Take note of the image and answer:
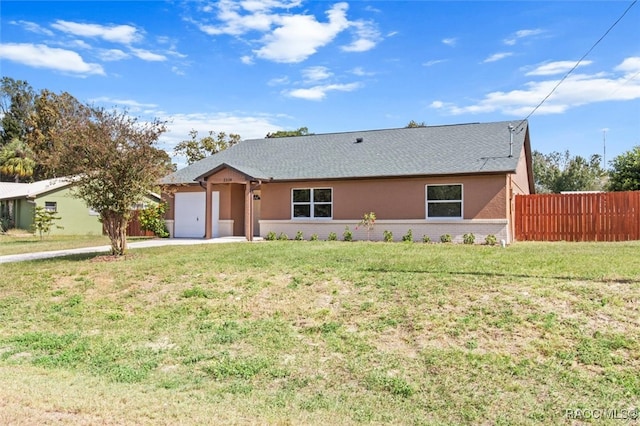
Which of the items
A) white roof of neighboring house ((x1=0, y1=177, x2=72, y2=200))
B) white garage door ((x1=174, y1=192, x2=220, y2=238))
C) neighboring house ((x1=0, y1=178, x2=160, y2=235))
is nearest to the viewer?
white garage door ((x1=174, y1=192, x2=220, y2=238))

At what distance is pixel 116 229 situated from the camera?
15.1m

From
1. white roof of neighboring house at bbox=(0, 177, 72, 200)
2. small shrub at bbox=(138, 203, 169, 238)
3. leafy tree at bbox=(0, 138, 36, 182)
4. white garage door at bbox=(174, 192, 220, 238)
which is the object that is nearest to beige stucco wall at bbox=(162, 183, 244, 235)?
white garage door at bbox=(174, 192, 220, 238)

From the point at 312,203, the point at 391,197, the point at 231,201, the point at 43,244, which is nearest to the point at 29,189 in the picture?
the point at 43,244

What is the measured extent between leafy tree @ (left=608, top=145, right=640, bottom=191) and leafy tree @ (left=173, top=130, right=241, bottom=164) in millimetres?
30183

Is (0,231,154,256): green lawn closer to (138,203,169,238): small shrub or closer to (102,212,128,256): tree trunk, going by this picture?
(138,203,169,238): small shrub

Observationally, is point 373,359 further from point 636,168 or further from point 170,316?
point 636,168

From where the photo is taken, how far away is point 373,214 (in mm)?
20172

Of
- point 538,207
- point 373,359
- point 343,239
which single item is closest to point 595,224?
point 538,207

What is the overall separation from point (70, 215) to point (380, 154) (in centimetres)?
2265

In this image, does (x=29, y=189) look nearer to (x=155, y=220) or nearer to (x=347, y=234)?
(x=155, y=220)

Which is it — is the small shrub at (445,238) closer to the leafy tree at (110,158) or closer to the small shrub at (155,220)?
the leafy tree at (110,158)

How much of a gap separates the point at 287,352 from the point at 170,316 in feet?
10.0

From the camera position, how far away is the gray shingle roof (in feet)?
64.1

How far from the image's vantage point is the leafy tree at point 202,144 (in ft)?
143
